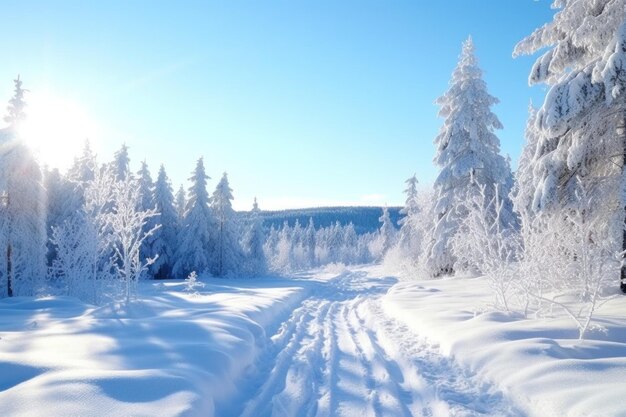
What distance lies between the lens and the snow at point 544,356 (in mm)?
4488

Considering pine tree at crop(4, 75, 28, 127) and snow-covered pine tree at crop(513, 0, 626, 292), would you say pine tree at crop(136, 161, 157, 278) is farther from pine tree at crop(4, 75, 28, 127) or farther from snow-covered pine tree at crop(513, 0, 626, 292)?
snow-covered pine tree at crop(513, 0, 626, 292)

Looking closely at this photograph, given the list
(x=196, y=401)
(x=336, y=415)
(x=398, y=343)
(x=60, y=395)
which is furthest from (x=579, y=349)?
(x=60, y=395)

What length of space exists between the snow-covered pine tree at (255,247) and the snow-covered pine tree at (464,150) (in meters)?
24.9

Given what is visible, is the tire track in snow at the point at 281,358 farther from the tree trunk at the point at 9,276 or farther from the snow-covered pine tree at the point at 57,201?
the snow-covered pine tree at the point at 57,201

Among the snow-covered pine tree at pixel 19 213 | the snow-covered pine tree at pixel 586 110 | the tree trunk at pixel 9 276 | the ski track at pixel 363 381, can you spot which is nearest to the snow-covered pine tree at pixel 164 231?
the snow-covered pine tree at pixel 19 213

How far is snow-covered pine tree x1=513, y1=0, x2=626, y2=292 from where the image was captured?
935 cm

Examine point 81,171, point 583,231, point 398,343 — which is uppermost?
point 81,171

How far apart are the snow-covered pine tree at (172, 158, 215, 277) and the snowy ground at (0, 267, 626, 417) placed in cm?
2936

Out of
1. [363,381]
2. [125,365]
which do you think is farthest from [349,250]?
[125,365]

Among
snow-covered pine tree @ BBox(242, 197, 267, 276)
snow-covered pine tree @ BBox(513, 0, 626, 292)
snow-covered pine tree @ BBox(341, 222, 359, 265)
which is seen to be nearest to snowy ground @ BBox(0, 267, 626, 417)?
snow-covered pine tree @ BBox(513, 0, 626, 292)

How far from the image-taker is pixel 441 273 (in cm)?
2331

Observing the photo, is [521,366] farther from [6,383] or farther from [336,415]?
[6,383]

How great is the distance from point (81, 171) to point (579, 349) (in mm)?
40447

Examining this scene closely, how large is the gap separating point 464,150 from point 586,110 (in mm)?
12329
